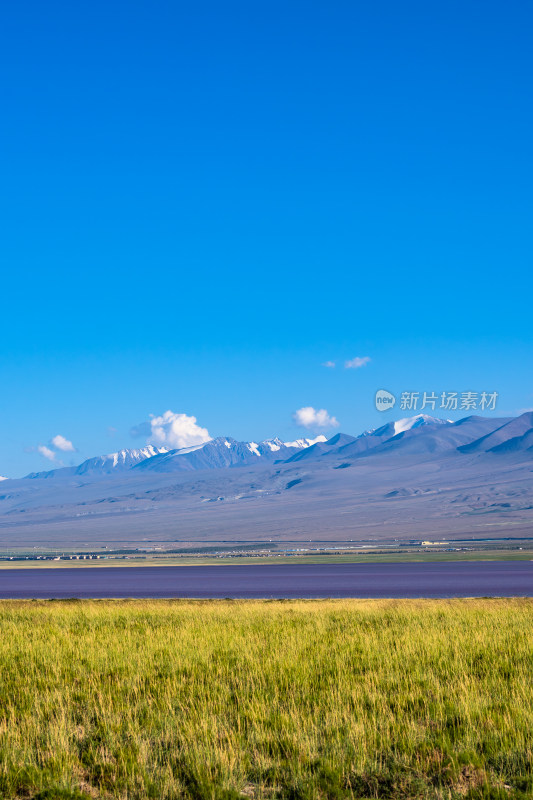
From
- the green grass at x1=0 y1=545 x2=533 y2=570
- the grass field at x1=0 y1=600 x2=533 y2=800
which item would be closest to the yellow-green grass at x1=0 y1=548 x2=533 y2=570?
the green grass at x1=0 y1=545 x2=533 y2=570

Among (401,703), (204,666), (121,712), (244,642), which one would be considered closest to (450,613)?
(244,642)

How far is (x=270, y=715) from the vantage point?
13797 millimetres

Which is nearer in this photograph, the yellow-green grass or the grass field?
the grass field

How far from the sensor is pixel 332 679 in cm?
1659

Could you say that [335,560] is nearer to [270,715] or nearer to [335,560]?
[335,560]

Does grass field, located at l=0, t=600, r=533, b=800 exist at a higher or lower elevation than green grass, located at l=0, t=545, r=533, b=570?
higher

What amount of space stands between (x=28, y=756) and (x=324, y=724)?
15.0 feet

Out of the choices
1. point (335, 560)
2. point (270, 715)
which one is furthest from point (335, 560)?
point (270, 715)

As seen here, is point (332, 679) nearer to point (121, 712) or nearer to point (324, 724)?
point (324, 724)

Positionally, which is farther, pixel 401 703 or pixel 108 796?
pixel 401 703

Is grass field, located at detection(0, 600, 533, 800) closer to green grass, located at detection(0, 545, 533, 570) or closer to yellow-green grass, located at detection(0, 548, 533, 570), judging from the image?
green grass, located at detection(0, 545, 533, 570)

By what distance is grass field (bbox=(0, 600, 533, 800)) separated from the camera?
426 inches

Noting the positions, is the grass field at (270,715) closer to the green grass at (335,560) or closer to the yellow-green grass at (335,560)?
the green grass at (335,560)

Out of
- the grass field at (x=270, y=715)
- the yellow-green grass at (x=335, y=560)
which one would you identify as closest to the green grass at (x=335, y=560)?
the yellow-green grass at (x=335, y=560)
